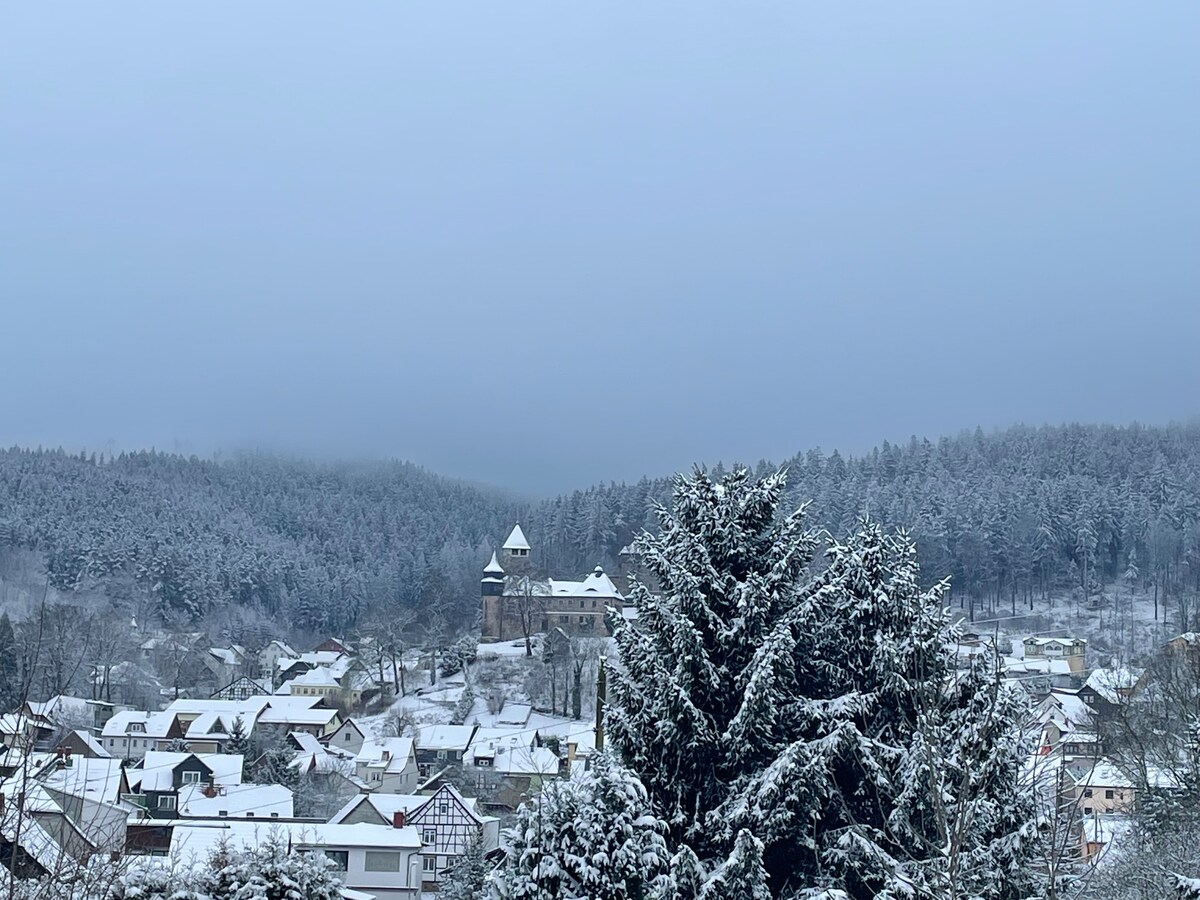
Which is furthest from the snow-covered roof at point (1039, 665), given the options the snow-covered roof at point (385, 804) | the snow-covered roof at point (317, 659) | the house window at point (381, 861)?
the snow-covered roof at point (317, 659)

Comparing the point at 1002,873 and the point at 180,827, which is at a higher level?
the point at 1002,873

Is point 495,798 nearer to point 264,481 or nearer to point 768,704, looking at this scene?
point 768,704

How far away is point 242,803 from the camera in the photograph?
40406mm

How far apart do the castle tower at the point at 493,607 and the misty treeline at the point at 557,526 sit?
10.2 m

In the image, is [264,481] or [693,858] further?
[264,481]

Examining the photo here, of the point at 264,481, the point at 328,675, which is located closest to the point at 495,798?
the point at 328,675

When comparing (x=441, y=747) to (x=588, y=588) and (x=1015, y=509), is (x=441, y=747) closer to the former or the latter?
(x=588, y=588)

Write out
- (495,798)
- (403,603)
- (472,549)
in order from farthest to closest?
(472,549) < (403,603) < (495,798)

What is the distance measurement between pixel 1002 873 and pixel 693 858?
3.14 meters

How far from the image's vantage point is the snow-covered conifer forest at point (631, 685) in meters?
12.0

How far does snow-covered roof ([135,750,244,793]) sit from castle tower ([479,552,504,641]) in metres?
36.6

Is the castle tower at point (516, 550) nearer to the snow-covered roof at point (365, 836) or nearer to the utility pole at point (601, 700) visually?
the snow-covered roof at point (365, 836)

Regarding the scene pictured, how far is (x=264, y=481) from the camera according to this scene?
180 metres

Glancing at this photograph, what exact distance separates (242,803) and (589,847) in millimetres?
31855
